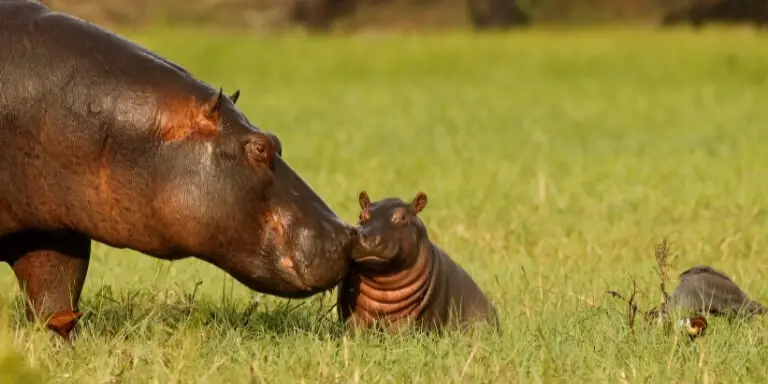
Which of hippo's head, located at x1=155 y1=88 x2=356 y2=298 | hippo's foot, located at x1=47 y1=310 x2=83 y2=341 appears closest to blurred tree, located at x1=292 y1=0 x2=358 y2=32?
hippo's foot, located at x1=47 y1=310 x2=83 y2=341

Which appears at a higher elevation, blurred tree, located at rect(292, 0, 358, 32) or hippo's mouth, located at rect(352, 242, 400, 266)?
blurred tree, located at rect(292, 0, 358, 32)

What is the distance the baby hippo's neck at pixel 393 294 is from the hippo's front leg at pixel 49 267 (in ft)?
3.67

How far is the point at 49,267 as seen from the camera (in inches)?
231

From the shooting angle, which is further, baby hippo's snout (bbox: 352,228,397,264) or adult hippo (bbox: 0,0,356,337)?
baby hippo's snout (bbox: 352,228,397,264)

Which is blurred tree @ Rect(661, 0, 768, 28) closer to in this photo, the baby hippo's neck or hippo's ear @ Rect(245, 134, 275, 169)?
the baby hippo's neck

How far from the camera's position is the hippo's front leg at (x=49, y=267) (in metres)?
5.84

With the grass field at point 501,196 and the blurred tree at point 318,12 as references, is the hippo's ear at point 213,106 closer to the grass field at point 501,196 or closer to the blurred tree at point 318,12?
the grass field at point 501,196

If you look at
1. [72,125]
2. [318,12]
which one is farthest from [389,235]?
[318,12]

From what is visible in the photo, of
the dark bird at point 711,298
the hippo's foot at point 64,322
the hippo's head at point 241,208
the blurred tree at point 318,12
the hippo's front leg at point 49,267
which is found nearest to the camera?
the hippo's head at point 241,208

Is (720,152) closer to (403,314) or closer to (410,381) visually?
(403,314)

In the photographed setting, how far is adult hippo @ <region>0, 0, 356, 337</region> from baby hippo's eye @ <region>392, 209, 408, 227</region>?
81cm

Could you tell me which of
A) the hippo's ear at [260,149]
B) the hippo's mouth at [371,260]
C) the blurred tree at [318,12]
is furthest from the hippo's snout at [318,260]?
the blurred tree at [318,12]

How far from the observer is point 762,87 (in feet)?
79.7

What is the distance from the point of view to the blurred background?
35.3m
